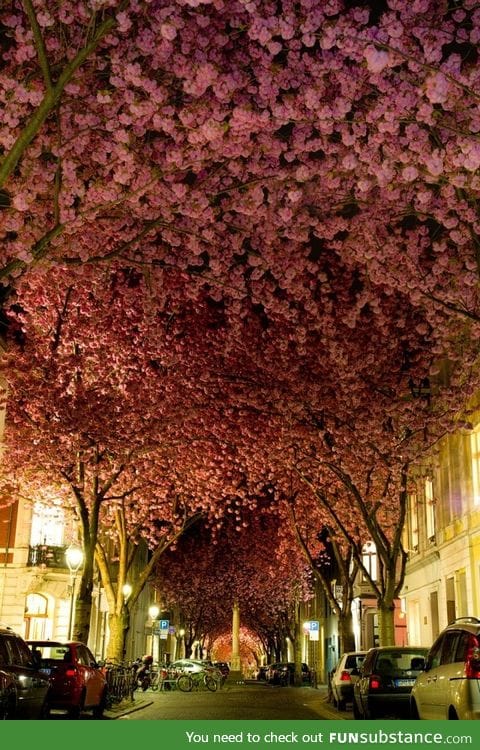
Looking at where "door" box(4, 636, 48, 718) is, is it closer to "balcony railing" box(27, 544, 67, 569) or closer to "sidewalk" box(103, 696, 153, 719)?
"sidewalk" box(103, 696, 153, 719)

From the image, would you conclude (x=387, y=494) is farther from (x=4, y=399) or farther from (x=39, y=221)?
(x=39, y=221)

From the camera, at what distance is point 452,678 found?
10.7 metres

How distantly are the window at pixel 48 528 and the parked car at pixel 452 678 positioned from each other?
85.7ft

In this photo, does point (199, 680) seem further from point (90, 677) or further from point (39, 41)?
point (39, 41)

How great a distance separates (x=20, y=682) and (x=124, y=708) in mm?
11324

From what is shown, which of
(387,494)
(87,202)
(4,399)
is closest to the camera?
(87,202)

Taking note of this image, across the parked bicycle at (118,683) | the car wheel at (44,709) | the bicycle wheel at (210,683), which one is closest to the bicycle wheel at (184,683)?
the bicycle wheel at (210,683)

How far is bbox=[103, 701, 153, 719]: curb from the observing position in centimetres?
2014

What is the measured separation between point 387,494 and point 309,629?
62.7 feet

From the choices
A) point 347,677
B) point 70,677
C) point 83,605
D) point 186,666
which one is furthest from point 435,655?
point 186,666

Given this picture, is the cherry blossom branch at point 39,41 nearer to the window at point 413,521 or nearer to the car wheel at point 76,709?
the car wheel at point 76,709

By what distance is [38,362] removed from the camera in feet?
78.9

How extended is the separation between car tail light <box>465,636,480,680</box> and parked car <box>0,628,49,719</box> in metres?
5.64

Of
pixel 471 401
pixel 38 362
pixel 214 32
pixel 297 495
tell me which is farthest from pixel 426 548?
pixel 214 32
